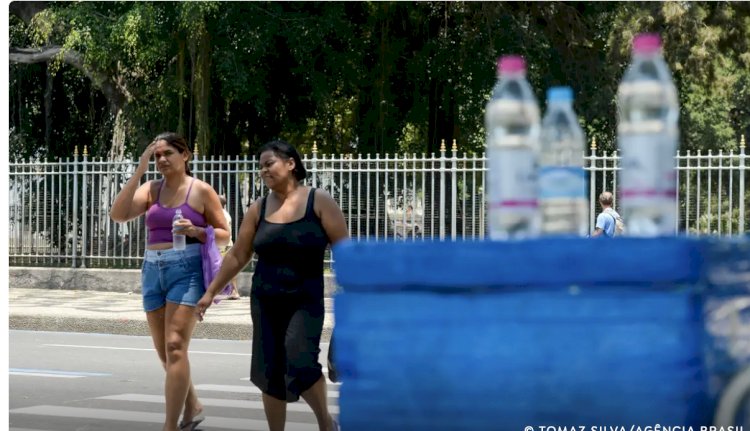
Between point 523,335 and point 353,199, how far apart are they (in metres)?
15.4

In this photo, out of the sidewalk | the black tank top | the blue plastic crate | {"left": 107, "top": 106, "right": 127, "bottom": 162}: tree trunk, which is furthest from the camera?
{"left": 107, "top": 106, "right": 127, "bottom": 162}: tree trunk

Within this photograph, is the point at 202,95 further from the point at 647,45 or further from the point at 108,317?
the point at 647,45

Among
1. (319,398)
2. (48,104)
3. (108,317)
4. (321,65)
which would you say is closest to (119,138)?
(48,104)

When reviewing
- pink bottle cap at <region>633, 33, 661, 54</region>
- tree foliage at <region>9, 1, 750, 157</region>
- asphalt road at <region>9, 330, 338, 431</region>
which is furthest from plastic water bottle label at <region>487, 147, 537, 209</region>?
tree foliage at <region>9, 1, 750, 157</region>

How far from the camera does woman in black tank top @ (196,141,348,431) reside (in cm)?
593

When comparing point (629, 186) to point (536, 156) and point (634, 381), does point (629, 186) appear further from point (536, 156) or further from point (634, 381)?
point (634, 381)

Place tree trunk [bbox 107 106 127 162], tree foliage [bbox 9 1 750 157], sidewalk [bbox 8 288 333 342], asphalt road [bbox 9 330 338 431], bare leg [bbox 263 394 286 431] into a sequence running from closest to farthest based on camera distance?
bare leg [bbox 263 394 286 431], asphalt road [bbox 9 330 338 431], sidewalk [bbox 8 288 333 342], tree foliage [bbox 9 1 750 157], tree trunk [bbox 107 106 127 162]

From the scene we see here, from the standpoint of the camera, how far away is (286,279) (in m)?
5.95

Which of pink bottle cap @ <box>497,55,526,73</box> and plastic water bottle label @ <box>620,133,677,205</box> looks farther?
pink bottle cap @ <box>497,55,526,73</box>

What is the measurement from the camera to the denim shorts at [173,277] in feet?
22.3

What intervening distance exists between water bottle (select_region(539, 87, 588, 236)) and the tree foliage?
60.0 feet

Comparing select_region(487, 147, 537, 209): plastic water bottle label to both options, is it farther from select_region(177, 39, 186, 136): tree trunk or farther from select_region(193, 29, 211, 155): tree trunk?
select_region(177, 39, 186, 136): tree trunk

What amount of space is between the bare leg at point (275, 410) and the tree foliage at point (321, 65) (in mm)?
15706

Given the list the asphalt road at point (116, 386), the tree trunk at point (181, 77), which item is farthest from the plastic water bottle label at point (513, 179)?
the tree trunk at point (181, 77)
